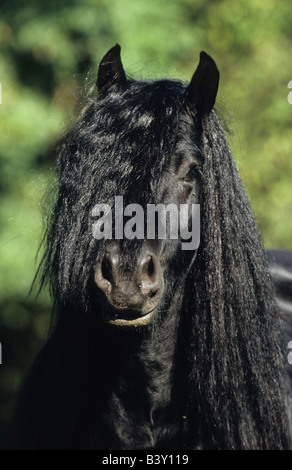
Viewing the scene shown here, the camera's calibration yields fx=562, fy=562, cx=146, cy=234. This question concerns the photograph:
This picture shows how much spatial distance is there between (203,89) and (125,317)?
2.79 ft

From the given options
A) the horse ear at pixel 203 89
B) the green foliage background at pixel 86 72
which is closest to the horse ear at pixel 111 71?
the horse ear at pixel 203 89

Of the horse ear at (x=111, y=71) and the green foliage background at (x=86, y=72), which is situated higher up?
the green foliage background at (x=86, y=72)

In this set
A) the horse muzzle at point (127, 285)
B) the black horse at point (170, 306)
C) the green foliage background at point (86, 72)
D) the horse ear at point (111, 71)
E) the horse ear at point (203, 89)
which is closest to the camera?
the horse muzzle at point (127, 285)

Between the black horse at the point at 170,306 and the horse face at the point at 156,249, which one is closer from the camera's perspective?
the horse face at the point at 156,249

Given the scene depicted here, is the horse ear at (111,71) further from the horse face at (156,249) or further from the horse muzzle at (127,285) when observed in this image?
the horse muzzle at (127,285)

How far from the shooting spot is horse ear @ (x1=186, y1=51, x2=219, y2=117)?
191cm

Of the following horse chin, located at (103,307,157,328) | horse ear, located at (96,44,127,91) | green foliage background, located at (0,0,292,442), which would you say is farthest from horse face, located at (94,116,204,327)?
green foliage background, located at (0,0,292,442)

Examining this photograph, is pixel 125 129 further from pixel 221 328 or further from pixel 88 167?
pixel 221 328

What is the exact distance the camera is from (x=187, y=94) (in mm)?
1942

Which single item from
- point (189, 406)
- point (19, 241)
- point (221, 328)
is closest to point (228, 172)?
point (221, 328)

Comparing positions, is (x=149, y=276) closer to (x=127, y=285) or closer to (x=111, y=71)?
(x=127, y=285)

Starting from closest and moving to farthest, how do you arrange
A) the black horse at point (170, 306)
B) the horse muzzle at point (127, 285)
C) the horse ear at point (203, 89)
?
1. the horse muzzle at point (127, 285)
2. the black horse at point (170, 306)
3. the horse ear at point (203, 89)

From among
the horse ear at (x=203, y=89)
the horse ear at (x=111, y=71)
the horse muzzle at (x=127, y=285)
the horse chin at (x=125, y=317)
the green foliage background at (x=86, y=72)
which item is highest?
the green foliage background at (x=86, y=72)

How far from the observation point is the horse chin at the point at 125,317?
159cm
